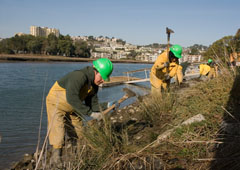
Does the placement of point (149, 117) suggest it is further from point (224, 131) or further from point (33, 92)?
point (33, 92)

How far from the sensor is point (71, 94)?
3303mm

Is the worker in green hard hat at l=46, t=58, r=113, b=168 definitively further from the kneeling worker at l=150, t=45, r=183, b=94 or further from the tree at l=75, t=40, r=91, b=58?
the tree at l=75, t=40, r=91, b=58

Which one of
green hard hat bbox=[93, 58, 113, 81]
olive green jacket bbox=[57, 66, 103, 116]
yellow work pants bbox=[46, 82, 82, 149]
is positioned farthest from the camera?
yellow work pants bbox=[46, 82, 82, 149]

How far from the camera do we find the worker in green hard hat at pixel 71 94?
332cm

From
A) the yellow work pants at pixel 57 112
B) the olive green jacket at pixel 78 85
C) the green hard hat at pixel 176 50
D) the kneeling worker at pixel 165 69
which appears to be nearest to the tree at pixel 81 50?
the kneeling worker at pixel 165 69

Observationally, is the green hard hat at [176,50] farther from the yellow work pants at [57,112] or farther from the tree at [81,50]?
the tree at [81,50]

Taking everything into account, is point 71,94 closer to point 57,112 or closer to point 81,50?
point 57,112

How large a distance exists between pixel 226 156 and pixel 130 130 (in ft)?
7.85

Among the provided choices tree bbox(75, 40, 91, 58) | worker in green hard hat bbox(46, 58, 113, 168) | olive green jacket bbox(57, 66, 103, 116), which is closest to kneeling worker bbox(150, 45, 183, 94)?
worker in green hard hat bbox(46, 58, 113, 168)

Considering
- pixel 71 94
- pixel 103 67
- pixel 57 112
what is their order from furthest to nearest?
pixel 57 112, pixel 103 67, pixel 71 94

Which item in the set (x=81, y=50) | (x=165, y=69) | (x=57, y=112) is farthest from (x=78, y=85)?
(x=81, y=50)

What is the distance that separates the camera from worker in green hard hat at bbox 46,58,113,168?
3.32 m

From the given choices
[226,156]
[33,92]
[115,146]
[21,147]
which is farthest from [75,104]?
[33,92]

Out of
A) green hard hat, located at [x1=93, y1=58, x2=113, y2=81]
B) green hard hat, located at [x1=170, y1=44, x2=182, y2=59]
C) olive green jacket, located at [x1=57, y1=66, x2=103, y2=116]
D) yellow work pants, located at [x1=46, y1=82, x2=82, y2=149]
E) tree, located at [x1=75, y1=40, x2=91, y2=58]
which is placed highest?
tree, located at [x1=75, y1=40, x2=91, y2=58]
